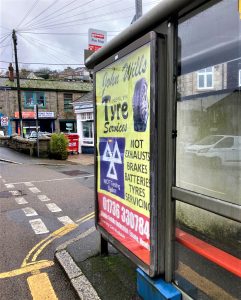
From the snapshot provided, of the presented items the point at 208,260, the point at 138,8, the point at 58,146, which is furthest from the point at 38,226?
the point at 58,146

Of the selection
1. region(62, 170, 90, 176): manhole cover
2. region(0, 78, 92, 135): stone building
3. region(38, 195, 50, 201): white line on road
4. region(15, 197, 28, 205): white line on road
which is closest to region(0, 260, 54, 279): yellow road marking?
region(15, 197, 28, 205): white line on road

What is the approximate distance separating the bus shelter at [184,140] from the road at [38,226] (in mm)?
1387

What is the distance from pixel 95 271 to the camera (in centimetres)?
362

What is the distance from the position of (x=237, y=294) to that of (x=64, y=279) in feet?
6.69

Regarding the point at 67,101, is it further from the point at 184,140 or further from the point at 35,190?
the point at 184,140

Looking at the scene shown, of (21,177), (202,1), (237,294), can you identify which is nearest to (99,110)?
(202,1)

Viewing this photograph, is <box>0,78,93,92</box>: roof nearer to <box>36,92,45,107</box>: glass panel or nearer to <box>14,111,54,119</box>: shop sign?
<box>36,92,45,107</box>: glass panel

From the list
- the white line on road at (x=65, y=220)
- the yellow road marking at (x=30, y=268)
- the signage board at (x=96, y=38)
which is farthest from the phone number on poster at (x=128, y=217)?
the signage board at (x=96, y=38)

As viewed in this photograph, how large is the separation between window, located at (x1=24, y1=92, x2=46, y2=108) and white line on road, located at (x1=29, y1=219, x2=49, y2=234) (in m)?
32.1

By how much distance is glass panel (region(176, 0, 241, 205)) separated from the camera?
8.05ft

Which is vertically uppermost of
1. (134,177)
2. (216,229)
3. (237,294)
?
(134,177)

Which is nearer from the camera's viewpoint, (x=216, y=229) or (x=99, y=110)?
(x=216, y=229)

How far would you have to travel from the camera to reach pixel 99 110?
140 inches

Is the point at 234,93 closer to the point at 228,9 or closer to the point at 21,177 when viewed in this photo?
the point at 228,9
